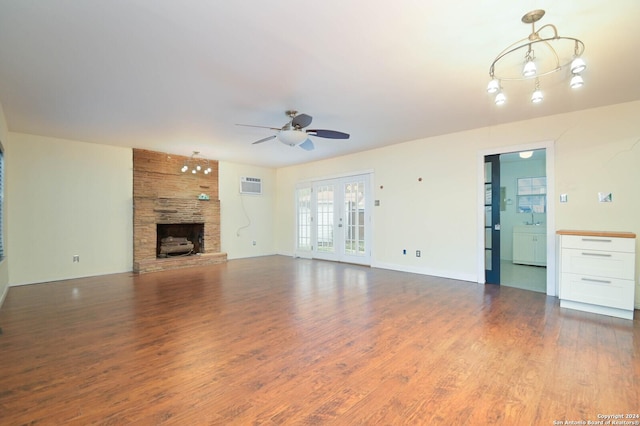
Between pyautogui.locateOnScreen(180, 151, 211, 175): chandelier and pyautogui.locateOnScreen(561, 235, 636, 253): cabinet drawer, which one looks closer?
pyautogui.locateOnScreen(561, 235, 636, 253): cabinet drawer

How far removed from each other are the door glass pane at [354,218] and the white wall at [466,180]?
44cm

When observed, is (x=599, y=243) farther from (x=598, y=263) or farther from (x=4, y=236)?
(x=4, y=236)

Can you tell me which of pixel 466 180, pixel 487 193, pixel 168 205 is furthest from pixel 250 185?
pixel 487 193

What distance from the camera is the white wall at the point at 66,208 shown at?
5.09 metres

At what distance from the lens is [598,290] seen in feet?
11.3

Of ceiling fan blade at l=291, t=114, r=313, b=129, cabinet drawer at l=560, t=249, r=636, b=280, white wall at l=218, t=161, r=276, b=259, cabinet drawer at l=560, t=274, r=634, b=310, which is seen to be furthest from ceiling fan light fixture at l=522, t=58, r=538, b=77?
white wall at l=218, t=161, r=276, b=259

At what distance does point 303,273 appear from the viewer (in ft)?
19.5

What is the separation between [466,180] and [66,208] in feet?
23.6

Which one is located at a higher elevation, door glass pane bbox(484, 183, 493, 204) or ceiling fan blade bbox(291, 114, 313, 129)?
ceiling fan blade bbox(291, 114, 313, 129)

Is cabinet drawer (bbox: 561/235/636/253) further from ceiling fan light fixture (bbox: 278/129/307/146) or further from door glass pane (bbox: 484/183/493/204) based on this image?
ceiling fan light fixture (bbox: 278/129/307/146)

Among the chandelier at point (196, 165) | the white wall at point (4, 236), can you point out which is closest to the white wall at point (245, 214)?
the chandelier at point (196, 165)

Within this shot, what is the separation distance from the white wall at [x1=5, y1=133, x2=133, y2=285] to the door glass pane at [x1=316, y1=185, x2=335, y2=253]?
4.25 m

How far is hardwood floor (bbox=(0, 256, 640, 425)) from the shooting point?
5.83 feet

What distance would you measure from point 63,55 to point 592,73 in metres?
5.03
